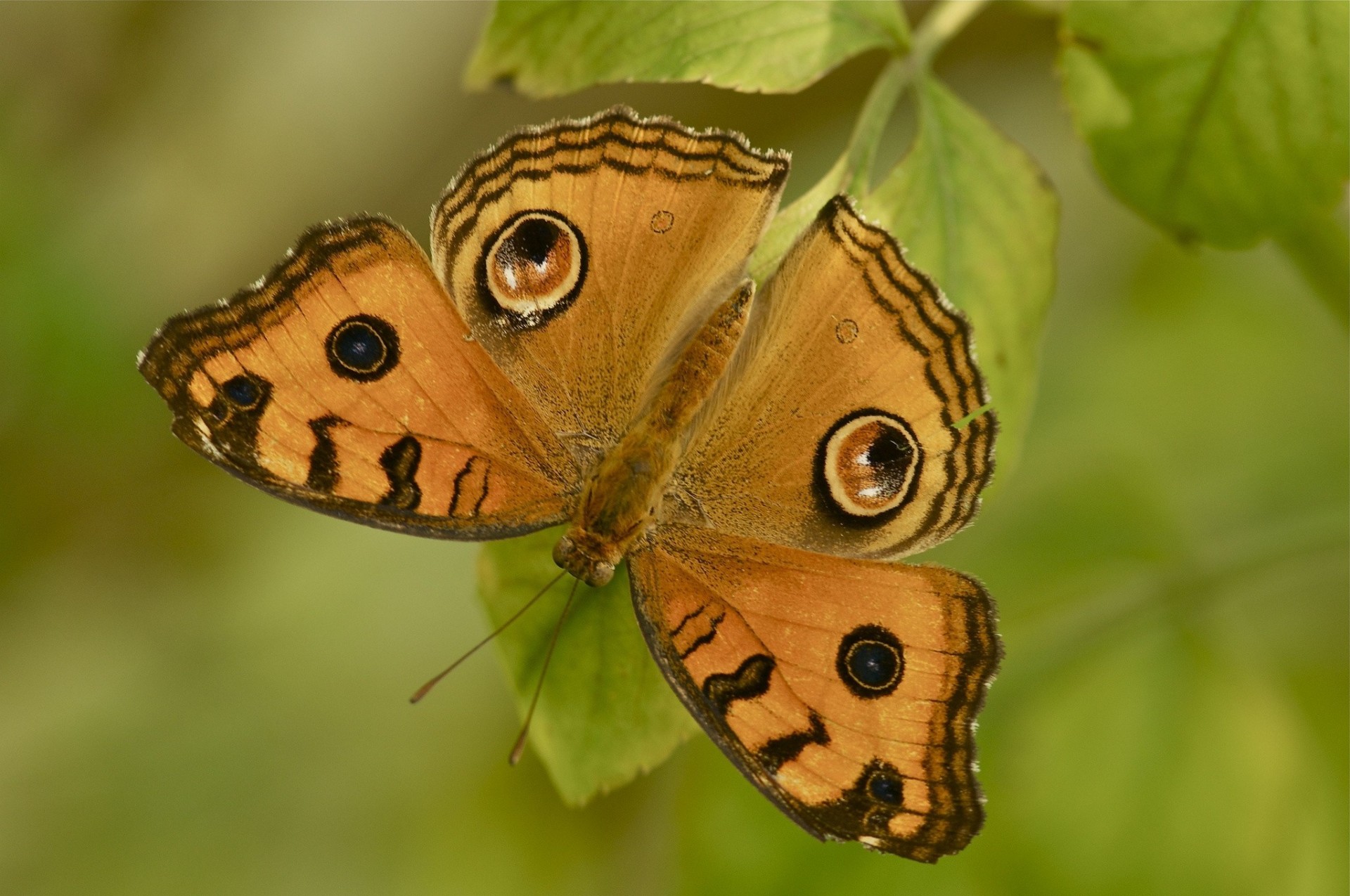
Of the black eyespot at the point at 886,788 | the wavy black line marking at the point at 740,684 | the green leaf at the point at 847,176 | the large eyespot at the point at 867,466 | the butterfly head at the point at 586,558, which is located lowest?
the black eyespot at the point at 886,788

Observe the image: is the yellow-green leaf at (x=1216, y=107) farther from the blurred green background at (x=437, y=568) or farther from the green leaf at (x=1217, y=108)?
the blurred green background at (x=437, y=568)

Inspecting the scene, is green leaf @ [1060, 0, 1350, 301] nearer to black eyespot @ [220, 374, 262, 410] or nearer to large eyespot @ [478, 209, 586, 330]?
large eyespot @ [478, 209, 586, 330]

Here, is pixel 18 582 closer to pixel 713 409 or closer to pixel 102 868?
pixel 102 868

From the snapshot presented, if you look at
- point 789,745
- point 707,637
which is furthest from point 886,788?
point 707,637

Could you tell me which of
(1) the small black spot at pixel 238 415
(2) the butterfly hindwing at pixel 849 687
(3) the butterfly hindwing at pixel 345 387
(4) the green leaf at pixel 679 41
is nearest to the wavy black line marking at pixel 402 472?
(3) the butterfly hindwing at pixel 345 387

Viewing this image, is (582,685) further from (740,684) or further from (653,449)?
(653,449)

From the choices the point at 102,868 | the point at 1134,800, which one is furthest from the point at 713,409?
the point at 102,868

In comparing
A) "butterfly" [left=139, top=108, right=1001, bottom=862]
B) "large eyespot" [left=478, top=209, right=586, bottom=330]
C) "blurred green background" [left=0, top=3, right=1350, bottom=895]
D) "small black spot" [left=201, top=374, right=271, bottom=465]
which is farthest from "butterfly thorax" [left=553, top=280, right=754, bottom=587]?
"blurred green background" [left=0, top=3, right=1350, bottom=895]
